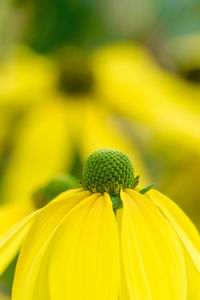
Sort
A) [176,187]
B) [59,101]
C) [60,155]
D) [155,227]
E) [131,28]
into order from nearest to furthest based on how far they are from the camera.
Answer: [155,227] < [176,187] < [60,155] < [59,101] < [131,28]

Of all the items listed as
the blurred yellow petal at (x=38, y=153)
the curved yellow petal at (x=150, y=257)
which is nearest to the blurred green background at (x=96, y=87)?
the blurred yellow petal at (x=38, y=153)

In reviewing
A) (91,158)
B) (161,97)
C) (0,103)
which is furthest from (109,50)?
(91,158)

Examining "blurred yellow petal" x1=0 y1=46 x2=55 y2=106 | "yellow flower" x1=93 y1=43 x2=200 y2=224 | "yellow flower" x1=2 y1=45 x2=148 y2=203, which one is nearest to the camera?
"yellow flower" x1=93 y1=43 x2=200 y2=224

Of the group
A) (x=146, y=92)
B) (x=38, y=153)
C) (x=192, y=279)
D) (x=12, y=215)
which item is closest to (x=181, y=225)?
(x=192, y=279)

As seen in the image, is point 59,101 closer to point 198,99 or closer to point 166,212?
point 198,99

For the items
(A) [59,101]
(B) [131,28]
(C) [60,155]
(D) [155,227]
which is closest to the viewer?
(D) [155,227]

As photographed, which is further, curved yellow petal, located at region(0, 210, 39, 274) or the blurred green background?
the blurred green background

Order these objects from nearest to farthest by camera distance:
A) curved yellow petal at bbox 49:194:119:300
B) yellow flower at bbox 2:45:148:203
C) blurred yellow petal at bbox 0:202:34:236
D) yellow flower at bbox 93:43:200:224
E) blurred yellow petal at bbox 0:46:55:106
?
curved yellow petal at bbox 49:194:119:300 → blurred yellow petal at bbox 0:202:34:236 → yellow flower at bbox 93:43:200:224 → yellow flower at bbox 2:45:148:203 → blurred yellow petal at bbox 0:46:55:106

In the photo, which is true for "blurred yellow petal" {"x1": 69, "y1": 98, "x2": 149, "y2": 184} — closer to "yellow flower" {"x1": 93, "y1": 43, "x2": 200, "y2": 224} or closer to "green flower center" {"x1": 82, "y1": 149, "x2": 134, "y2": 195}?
"yellow flower" {"x1": 93, "y1": 43, "x2": 200, "y2": 224}

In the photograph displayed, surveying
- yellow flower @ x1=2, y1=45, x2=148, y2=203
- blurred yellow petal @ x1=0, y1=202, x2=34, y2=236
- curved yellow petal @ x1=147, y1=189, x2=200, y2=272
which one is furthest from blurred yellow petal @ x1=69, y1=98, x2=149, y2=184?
curved yellow petal @ x1=147, y1=189, x2=200, y2=272
